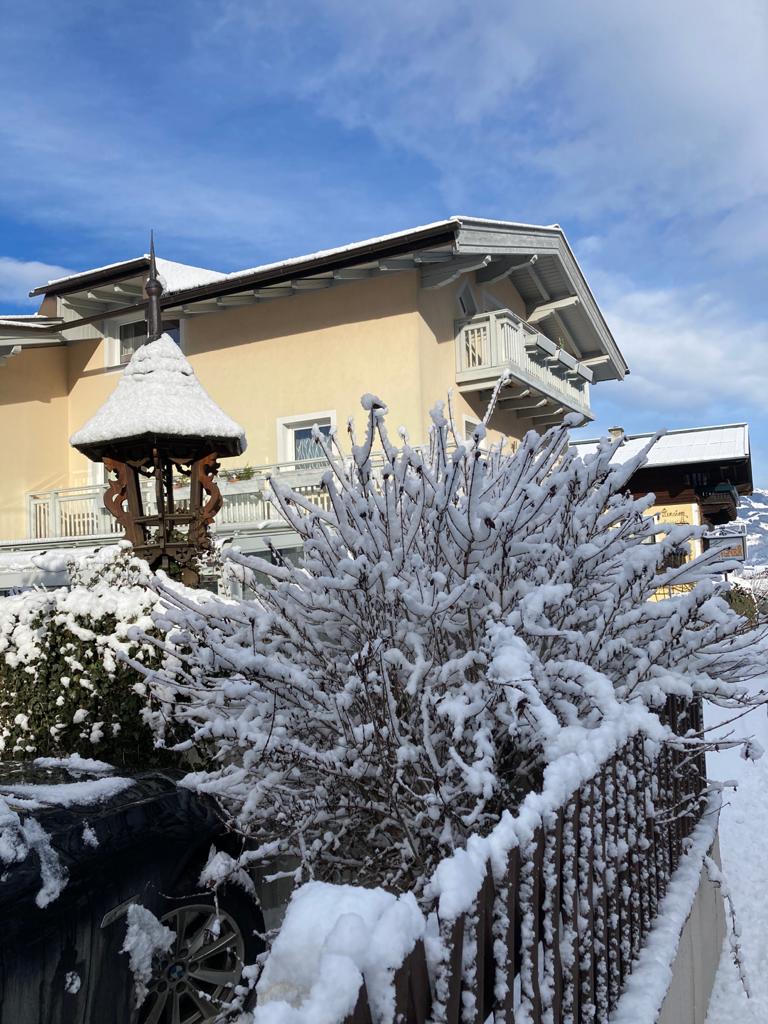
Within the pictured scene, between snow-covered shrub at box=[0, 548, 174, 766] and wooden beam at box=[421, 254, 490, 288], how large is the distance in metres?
13.0

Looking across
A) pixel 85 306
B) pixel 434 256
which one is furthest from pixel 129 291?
pixel 434 256

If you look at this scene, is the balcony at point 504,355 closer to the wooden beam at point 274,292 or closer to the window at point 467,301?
the window at point 467,301

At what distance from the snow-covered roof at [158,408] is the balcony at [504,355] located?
10492mm

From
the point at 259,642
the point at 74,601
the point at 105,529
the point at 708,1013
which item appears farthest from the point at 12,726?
the point at 105,529

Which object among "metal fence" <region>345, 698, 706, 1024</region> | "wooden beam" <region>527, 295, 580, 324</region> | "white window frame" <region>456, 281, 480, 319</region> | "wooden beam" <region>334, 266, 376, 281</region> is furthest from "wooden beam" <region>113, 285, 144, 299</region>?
"metal fence" <region>345, 698, 706, 1024</region>

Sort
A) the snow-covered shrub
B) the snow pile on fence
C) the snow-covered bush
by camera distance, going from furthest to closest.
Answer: the snow-covered shrub < the snow-covered bush < the snow pile on fence

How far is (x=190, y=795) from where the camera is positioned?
3.80 meters

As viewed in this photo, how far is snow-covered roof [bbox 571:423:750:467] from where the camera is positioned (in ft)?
112

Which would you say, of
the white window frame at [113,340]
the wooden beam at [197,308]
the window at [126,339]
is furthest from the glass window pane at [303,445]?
the white window frame at [113,340]

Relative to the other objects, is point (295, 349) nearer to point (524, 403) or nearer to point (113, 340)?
point (113, 340)

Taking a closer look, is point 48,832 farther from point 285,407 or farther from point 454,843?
point 285,407

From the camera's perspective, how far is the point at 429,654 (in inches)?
140

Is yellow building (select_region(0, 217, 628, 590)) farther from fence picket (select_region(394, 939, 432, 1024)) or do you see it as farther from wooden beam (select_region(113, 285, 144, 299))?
fence picket (select_region(394, 939, 432, 1024))

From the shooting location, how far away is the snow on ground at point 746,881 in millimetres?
4461
